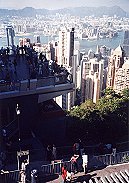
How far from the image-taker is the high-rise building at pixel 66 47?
2725cm

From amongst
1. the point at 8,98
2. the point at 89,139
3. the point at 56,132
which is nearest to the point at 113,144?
the point at 89,139

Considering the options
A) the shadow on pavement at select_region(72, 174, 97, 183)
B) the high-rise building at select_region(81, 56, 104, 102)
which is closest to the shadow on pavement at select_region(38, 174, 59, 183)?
the shadow on pavement at select_region(72, 174, 97, 183)

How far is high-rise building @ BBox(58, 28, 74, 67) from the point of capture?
27250 millimetres

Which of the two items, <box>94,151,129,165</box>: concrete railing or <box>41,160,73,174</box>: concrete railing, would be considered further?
<box>94,151,129,165</box>: concrete railing

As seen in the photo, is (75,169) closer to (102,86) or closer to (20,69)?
(20,69)

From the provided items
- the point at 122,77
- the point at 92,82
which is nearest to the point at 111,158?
the point at 122,77

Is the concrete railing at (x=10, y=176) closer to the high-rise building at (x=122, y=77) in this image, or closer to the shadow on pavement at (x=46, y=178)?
the shadow on pavement at (x=46, y=178)

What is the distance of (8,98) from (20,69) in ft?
4.06

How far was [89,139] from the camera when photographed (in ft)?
19.6

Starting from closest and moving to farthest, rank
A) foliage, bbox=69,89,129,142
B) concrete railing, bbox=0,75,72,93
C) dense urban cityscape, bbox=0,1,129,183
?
dense urban cityscape, bbox=0,1,129,183, concrete railing, bbox=0,75,72,93, foliage, bbox=69,89,129,142

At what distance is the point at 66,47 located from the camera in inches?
1125

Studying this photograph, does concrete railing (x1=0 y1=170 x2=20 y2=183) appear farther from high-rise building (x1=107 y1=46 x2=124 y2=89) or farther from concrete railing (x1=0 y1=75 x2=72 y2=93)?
high-rise building (x1=107 y1=46 x2=124 y2=89)

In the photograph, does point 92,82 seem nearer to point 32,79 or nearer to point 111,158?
point 32,79

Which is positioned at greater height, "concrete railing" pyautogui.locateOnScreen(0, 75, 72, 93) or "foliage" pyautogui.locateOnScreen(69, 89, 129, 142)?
"concrete railing" pyautogui.locateOnScreen(0, 75, 72, 93)
